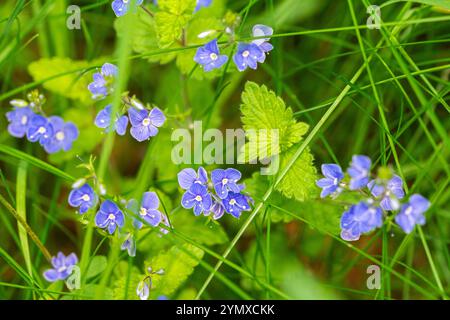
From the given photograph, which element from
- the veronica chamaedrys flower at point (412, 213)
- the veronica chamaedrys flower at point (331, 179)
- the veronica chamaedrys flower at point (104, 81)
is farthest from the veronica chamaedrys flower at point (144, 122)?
the veronica chamaedrys flower at point (412, 213)

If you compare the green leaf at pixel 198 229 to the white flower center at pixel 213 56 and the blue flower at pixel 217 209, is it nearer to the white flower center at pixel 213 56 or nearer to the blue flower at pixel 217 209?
the blue flower at pixel 217 209

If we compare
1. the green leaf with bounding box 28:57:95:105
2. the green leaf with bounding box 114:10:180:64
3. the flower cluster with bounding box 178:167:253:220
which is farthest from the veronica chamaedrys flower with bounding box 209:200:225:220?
the green leaf with bounding box 28:57:95:105

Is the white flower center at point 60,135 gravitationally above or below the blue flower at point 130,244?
above

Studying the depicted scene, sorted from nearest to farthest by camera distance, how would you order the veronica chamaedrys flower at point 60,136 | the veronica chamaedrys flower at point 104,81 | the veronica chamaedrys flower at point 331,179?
1. the veronica chamaedrys flower at point 331,179
2. the veronica chamaedrys flower at point 104,81
3. the veronica chamaedrys flower at point 60,136

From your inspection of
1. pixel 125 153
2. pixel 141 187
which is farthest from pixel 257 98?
pixel 125 153

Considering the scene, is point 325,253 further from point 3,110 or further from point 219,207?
point 3,110

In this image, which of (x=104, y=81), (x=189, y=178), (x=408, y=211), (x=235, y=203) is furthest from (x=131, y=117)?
(x=408, y=211)

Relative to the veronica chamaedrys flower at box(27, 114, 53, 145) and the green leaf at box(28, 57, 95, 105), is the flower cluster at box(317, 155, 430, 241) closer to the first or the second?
the veronica chamaedrys flower at box(27, 114, 53, 145)
